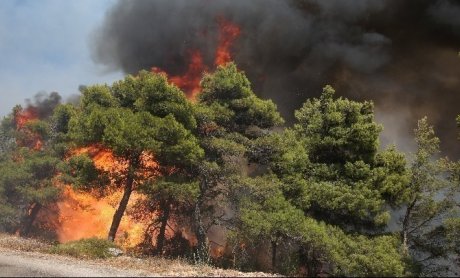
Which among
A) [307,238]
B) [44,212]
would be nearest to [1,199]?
[44,212]

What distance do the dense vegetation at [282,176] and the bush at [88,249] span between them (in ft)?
3.86

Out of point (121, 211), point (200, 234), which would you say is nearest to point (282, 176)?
point (200, 234)

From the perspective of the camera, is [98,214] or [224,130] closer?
A: [224,130]

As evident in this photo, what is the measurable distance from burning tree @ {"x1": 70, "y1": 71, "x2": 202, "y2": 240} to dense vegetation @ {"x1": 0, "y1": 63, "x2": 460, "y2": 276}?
0.06 metres

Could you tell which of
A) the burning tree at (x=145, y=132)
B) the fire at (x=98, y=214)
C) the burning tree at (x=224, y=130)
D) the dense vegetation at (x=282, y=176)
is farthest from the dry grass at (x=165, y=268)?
the fire at (x=98, y=214)

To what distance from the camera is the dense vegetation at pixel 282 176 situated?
20094mm

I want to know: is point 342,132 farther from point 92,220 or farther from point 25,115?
point 25,115

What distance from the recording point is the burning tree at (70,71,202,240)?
22.0m

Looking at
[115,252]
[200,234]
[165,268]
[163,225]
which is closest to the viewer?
[165,268]

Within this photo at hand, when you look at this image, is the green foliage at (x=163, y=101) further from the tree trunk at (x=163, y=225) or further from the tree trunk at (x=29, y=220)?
the tree trunk at (x=29, y=220)

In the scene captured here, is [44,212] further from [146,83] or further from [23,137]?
[146,83]

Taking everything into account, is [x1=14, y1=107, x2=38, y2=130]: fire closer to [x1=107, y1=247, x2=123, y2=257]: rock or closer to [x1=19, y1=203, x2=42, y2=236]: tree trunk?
[x1=19, y1=203, x2=42, y2=236]: tree trunk

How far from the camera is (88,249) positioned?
68.6 ft

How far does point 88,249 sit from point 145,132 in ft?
22.1
